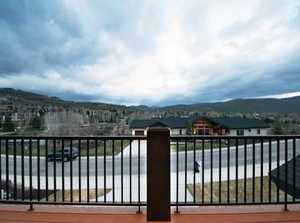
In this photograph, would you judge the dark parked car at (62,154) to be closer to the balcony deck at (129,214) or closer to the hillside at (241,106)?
the balcony deck at (129,214)

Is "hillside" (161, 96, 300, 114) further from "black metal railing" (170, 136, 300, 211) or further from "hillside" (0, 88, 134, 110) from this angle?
"black metal railing" (170, 136, 300, 211)

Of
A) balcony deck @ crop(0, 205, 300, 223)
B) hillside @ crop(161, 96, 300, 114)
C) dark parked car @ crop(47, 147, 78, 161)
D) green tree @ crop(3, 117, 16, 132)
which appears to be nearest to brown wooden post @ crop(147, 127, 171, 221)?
balcony deck @ crop(0, 205, 300, 223)

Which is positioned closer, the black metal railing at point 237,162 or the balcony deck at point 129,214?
the balcony deck at point 129,214

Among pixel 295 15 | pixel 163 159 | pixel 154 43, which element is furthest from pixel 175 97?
pixel 163 159

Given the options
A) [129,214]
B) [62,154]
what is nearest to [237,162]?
[129,214]


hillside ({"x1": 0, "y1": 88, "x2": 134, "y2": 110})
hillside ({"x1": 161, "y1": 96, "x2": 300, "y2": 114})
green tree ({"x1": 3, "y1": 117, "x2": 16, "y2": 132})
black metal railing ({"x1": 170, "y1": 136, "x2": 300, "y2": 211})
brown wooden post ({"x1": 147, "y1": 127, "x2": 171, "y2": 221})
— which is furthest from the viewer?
hillside ({"x1": 161, "y1": 96, "x2": 300, "y2": 114})

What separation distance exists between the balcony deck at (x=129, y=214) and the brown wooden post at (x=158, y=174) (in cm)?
17

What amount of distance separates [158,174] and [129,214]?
2.26 ft

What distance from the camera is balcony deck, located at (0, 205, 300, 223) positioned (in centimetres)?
249

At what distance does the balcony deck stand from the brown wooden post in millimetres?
167

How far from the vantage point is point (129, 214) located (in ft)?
8.63

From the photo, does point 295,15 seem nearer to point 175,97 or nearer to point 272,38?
point 272,38

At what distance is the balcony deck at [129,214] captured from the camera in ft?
8.16

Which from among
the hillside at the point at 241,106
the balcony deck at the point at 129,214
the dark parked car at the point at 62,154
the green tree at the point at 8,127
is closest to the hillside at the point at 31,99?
the green tree at the point at 8,127
